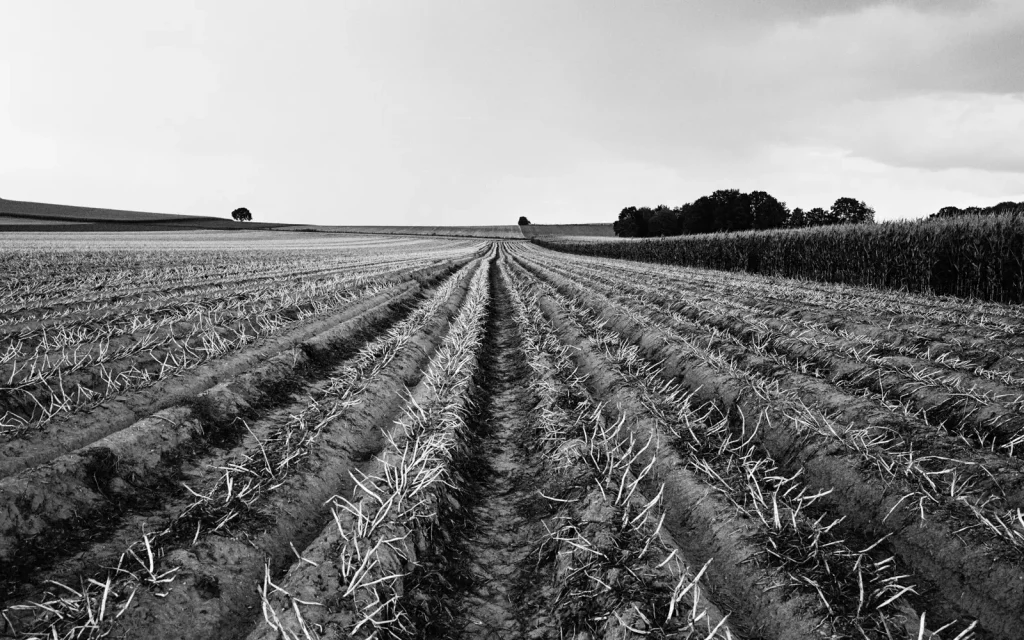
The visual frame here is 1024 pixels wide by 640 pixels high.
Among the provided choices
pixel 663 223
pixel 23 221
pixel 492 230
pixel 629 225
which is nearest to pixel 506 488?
pixel 23 221

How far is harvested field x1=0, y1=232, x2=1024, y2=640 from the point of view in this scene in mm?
1857

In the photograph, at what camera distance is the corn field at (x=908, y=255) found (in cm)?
1007

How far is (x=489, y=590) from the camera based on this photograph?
2180 mm

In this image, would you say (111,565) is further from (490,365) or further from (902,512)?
(490,365)

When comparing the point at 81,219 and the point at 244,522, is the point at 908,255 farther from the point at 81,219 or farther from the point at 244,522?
the point at 81,219

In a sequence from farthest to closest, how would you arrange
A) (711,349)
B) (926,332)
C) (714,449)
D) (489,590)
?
(926,332), (711,349), (714,449), (489,590)

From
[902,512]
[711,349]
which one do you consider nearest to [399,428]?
[902,512]

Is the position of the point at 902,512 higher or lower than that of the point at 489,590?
higher

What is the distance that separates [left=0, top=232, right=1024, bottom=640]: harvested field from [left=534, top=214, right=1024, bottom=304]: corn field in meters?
6.61

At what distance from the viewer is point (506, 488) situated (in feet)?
9.95

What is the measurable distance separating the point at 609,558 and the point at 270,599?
1312mm

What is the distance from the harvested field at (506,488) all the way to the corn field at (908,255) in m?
6.61

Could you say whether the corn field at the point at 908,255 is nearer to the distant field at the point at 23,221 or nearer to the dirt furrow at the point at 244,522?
the dirt furrow at the point at 244,522

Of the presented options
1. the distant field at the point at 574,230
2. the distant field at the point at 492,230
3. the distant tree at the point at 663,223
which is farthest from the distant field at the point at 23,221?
the distant tree at the point at 663,223
